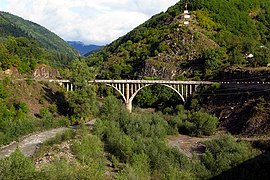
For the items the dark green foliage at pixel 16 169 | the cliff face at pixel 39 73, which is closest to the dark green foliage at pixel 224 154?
the dark green foliage at pixel 16 169

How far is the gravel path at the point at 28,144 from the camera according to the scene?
36.6 m

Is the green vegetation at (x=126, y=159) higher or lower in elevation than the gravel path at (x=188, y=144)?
higher

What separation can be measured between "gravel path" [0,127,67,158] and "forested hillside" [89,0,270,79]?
1401 inches

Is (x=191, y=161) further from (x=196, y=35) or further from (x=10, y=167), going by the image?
(x=196, y=35)

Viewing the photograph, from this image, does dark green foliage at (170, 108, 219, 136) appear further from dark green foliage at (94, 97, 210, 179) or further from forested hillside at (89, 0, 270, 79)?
forested hillside at (89, 0, 270, 79)

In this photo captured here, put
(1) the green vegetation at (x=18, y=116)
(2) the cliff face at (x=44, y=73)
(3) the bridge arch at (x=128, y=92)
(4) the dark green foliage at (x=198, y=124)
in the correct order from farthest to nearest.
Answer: (2) the cliff face at (x=44, y=73), (3) the bridge arch at (x=128, y=92), (4) the dark green foliage at (x=198, y=124), (1) the green vegetation at (x=18, y=116)

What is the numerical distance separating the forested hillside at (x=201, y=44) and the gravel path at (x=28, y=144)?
35.6 meters

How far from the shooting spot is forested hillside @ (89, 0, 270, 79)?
75.0 m

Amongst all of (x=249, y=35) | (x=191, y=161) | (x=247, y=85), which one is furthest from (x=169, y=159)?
(x=249, y=35)

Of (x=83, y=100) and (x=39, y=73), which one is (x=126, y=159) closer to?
(x=83, y=100)

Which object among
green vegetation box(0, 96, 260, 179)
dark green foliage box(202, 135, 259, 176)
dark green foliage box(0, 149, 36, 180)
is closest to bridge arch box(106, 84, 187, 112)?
green vegetation box(0, 96, 260, 179)

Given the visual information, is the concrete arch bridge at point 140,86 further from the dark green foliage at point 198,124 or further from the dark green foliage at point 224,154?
the dark green foliage at point 224,154

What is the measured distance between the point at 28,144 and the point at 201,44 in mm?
55119

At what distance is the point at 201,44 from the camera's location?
3371 inches
